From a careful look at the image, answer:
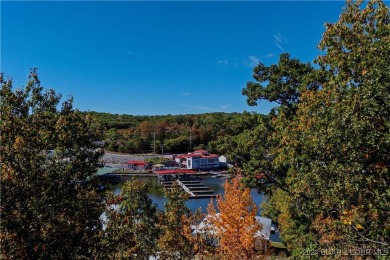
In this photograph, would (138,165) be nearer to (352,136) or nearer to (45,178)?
(45,178)

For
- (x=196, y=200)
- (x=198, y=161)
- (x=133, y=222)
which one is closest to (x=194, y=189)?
(x=196, y=200)

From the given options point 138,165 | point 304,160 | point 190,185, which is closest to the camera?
point 304,160

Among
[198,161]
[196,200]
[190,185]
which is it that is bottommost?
[196,200]

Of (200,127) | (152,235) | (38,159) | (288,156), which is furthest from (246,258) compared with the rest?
(200,127)

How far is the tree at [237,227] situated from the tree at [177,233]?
1039mm

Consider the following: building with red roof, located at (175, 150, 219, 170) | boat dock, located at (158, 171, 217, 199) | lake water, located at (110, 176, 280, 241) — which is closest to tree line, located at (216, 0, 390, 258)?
lake water, located at (110, 176, 280, 241)

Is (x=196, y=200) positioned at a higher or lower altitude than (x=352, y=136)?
lower

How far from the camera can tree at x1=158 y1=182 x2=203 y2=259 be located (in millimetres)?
11797

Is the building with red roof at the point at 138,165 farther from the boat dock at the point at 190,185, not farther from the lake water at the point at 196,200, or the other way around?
the boat dock at the point at 190,185

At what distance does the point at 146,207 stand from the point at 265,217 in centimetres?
1604

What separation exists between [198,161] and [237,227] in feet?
219

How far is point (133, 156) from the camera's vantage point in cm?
9525

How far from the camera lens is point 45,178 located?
23.1 ft

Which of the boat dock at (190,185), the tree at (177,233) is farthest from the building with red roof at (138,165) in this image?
the tree at (177,233)
